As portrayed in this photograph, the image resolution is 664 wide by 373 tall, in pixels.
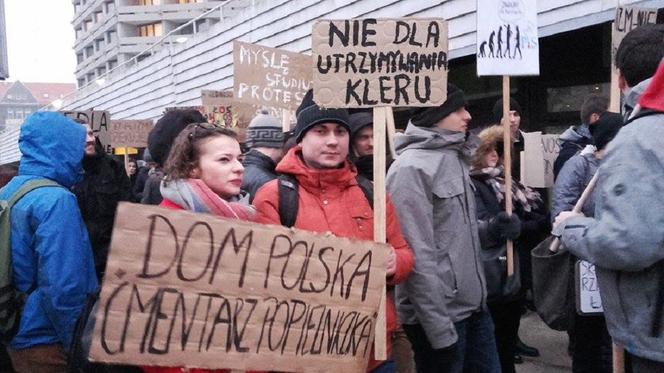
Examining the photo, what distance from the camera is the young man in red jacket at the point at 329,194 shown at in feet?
9.54

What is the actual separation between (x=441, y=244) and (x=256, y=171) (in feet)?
6.09

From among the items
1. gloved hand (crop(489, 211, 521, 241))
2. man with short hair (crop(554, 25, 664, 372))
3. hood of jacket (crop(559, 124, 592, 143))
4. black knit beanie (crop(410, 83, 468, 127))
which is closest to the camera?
man with short hair (crop(554, 25, 664, 372))

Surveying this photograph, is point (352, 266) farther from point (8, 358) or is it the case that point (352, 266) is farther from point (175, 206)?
point (8, 358)


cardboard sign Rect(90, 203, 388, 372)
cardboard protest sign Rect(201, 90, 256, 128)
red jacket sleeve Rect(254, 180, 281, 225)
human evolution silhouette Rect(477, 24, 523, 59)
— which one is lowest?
cardboard sign Rect(90, 203, 388, 372)

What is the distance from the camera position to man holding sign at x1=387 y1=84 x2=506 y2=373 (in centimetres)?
322

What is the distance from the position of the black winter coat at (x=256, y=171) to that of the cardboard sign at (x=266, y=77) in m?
1.13

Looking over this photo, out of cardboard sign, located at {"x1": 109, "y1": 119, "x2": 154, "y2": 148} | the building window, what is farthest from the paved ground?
the building window

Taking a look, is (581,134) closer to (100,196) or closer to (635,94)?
(635,94)

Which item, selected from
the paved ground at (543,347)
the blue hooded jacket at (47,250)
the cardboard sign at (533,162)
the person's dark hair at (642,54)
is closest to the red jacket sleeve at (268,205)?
the blue hooded jacket at (47,250)

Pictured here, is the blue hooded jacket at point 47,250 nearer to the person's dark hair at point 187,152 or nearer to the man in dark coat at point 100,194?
the person's dark hair at point 187,152

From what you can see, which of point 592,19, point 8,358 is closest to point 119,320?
point 8,358

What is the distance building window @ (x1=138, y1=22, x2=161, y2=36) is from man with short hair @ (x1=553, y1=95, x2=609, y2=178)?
195ft

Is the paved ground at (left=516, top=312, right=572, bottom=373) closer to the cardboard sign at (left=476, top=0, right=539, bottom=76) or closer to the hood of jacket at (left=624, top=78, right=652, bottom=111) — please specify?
the cardboard sign at (left=476, top=0, right=539, bottom=76)

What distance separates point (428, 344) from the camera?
3385 millimetres
